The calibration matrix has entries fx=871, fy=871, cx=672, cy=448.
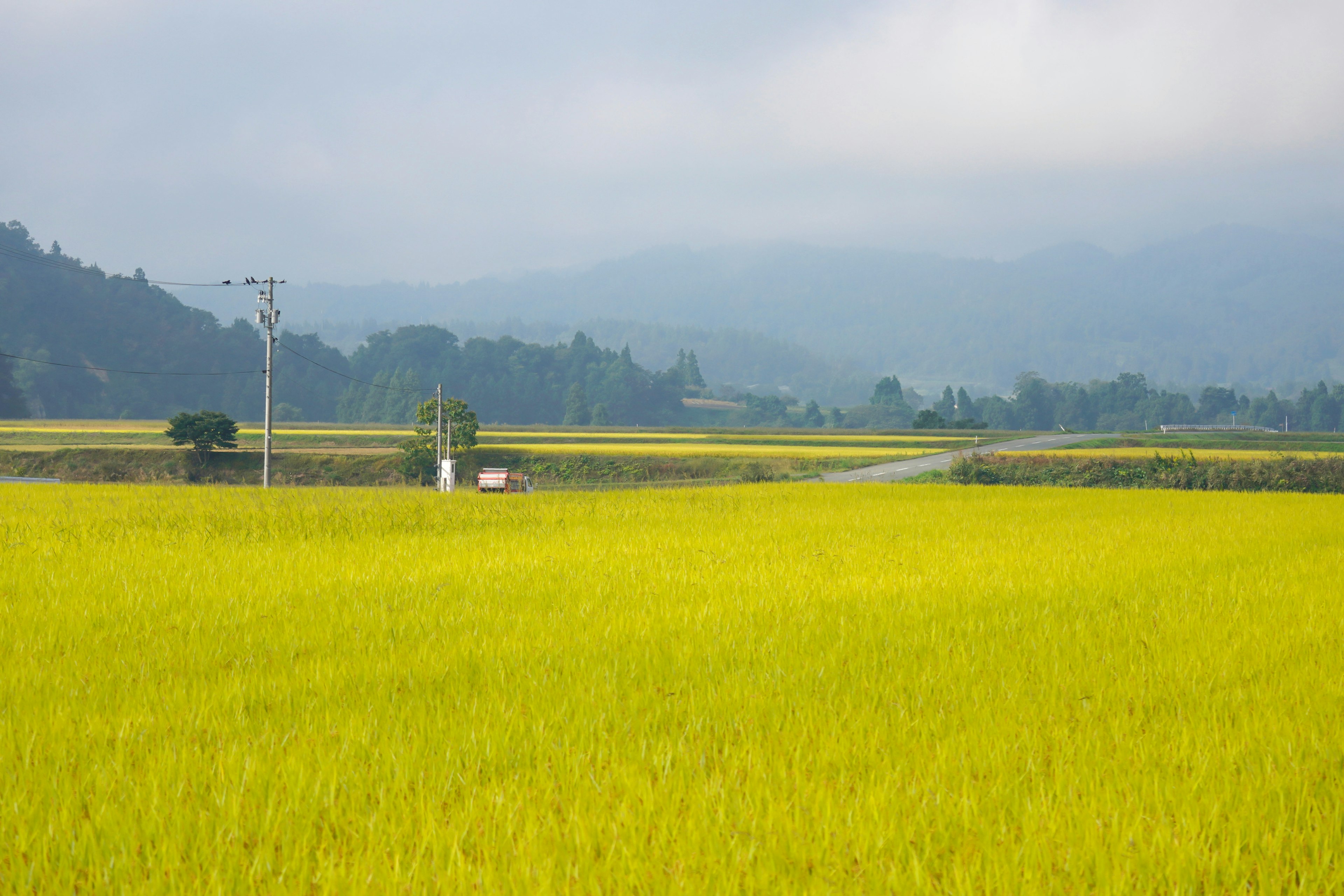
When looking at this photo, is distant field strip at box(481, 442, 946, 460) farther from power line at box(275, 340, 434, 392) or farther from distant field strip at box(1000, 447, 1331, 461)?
power line at box(275, 340, 434, 392)

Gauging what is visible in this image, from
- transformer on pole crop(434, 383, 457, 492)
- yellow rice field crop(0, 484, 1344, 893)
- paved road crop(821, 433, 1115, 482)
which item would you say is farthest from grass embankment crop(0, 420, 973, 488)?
yellow rice field crop(0, 484, 1344, 893)

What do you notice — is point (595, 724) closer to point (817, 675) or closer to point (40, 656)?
point (817, 675)

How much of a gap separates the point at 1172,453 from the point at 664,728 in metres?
72.4

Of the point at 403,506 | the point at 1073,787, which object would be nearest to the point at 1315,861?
the point at 1073,787

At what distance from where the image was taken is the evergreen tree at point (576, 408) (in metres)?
174

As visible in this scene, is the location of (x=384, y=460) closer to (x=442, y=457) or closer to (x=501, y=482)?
(x=442, y=457)

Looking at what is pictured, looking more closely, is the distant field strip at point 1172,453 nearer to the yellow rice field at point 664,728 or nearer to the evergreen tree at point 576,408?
the yellow rice field at point 664,728

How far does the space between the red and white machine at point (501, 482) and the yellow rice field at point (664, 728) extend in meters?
36.5

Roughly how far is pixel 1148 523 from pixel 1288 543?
308 cm

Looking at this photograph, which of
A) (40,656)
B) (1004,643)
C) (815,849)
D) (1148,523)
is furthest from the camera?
(1148,523)

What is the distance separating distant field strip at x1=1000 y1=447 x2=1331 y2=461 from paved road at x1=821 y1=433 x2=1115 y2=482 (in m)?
3.60

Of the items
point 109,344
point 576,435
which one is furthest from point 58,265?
point 576,435

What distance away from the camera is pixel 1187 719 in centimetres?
495

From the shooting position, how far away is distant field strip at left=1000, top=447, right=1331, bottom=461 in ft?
173
